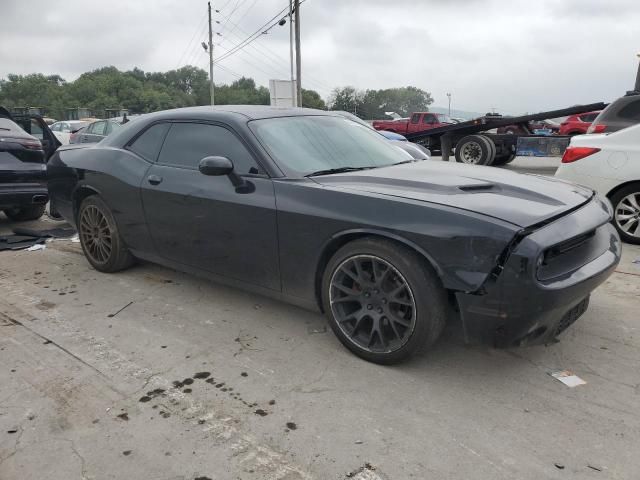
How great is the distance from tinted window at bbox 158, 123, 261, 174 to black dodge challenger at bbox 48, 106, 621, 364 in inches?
0.4

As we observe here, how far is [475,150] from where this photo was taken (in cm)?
1282

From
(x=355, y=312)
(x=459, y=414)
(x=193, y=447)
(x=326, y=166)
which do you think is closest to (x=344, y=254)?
(x=355, y=312)

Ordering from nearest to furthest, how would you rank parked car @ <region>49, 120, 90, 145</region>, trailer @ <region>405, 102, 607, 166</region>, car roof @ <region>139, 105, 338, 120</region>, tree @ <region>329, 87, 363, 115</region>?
car roof @ <region>139, 105, 338, 120</region> < trailer @ <region>405, 102, 607, 166</region> < parked car @ <region>49, 120, 90, 145</region> < tree @ <region>329, 87, 363, 115</region>

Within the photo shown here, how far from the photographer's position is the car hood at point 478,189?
106 inches

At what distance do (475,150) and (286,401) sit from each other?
11.4 metres

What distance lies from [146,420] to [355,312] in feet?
4.23

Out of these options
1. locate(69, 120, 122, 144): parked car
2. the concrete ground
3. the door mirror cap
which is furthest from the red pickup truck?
the concrete ground

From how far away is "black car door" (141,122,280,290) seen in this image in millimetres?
3381

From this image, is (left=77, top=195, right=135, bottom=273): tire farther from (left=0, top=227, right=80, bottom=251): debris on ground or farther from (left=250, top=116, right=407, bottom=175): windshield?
(left=250, top=116, right=407, bottom=175): windshield

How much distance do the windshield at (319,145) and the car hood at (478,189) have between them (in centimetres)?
20

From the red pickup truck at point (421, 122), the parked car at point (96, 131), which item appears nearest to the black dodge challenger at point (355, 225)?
the parked car at point (96, 131)

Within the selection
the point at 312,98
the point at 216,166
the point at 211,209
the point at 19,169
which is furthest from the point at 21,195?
the point at 312,98

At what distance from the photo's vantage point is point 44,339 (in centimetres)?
346

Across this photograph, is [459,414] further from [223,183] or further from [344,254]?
[223,183]
